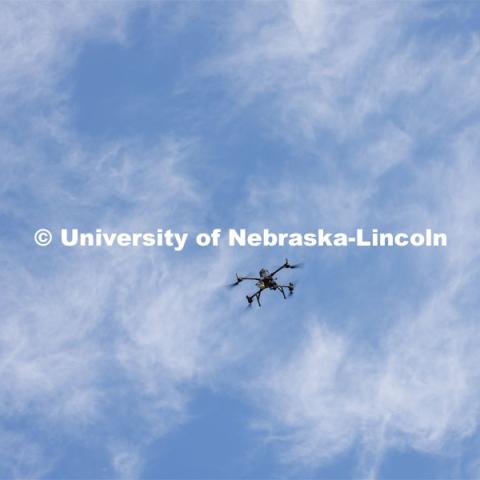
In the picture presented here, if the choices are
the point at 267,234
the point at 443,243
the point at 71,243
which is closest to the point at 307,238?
the point at 267,234

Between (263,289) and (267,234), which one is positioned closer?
(263,289)

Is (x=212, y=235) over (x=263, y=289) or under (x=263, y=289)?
over

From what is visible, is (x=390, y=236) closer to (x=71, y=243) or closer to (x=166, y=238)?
(x=166, y=238)

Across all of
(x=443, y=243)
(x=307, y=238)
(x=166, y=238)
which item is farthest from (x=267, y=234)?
(x=443, y=243)

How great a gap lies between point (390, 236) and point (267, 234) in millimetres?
23047

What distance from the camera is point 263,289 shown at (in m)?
168

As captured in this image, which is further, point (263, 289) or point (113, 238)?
point (113, 238)

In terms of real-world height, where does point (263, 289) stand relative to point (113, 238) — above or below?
below

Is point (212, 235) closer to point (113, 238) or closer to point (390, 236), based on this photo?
point (113, 238)

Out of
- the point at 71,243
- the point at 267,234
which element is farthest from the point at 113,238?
the point at 267,234

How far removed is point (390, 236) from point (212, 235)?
3299 cm

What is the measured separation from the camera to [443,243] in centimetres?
18162

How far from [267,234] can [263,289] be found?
16268 mm

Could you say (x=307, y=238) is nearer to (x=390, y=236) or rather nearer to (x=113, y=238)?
(x=390, y=236)
